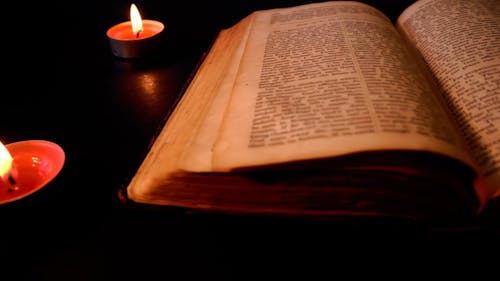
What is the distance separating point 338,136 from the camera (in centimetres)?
33

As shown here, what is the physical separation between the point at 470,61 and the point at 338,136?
29cm

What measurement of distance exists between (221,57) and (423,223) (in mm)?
400

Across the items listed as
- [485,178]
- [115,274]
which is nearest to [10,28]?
[115,274]

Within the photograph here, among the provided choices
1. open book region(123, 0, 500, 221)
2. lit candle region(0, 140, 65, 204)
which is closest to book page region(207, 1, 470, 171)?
open book region(123, 0, 500, 221)

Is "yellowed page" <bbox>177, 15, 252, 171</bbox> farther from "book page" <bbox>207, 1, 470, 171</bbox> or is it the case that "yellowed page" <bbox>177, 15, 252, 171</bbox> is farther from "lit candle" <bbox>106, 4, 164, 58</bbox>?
"lit candle" <bbox>106, 4, 164, 58</bbox>

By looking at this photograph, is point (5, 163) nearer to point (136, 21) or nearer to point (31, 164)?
point (31, 164)

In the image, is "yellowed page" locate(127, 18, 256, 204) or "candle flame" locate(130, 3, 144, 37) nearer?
"yellowed page" locate(127, 18, 256, 204)

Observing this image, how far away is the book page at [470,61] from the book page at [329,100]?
0.04 m

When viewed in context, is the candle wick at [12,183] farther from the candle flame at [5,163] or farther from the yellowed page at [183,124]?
the yellowed page at [183,124]

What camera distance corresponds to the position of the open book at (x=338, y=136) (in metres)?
0.32

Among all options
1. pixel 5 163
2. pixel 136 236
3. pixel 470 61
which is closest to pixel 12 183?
pixel 5 163

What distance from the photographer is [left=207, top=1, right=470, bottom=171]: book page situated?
327 mm

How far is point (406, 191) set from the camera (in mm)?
328

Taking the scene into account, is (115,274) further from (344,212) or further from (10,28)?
(10,28)
